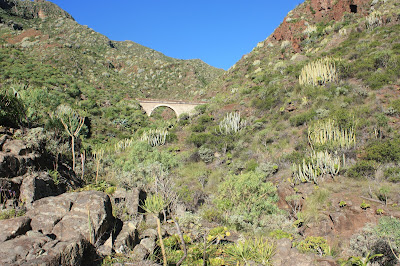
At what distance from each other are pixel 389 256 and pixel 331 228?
2.93 m

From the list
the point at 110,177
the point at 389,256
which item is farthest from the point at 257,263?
the point at 110,177

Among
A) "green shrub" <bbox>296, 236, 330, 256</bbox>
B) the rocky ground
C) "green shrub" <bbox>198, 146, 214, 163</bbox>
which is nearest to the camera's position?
the rocky ground

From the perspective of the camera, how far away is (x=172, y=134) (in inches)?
986

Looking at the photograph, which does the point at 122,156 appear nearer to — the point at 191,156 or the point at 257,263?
the point at 191,156

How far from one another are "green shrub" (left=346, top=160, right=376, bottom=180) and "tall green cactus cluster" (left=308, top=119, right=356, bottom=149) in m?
1.75

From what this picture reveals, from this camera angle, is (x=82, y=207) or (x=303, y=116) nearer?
(x=82, y=207)

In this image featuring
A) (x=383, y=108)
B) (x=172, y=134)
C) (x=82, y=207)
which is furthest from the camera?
(x=172, y=134)

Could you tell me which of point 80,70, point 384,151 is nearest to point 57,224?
point 384,151

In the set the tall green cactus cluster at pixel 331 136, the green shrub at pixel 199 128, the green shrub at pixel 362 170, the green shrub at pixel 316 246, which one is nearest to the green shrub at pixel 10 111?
the green shrub at pixel 316 246

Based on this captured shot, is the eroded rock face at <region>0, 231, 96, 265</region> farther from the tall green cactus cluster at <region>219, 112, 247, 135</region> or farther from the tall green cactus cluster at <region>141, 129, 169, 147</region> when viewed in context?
the tall green cactus cluster at <region>141, 129, 169, 147</region>

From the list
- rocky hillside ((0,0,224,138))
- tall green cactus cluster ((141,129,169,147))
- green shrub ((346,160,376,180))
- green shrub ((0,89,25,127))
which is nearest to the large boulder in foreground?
green shrub ((0,89,25,127))

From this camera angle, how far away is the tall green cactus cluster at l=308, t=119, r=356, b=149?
12.6m

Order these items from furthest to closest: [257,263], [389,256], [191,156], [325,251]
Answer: [191,156], [325,251], [389,256], [257,263]

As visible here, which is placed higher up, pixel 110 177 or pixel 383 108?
pixel 383 108
